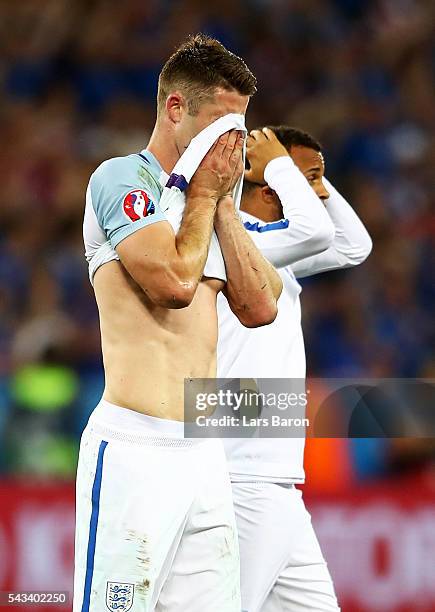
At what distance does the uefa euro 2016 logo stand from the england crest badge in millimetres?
993

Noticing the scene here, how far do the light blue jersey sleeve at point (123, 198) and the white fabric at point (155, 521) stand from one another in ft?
1.69

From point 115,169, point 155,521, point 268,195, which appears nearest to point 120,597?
point 155,521

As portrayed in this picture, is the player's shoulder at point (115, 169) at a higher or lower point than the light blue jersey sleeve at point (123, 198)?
higher

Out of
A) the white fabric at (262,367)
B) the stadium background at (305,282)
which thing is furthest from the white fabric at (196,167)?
the stadium background at (305,282)

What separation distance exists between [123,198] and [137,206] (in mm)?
53

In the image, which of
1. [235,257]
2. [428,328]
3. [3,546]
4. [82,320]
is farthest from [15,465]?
[428,328]

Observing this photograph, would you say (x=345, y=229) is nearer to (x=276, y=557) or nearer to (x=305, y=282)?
(x=276, y=557)

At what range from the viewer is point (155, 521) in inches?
116

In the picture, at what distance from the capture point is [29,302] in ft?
26.1

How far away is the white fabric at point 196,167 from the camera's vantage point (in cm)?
314

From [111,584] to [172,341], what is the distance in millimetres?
683

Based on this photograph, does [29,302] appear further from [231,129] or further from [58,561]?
[231,129]

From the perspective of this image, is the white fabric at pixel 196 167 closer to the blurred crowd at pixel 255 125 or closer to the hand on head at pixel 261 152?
the hand on head at pixel 261 152

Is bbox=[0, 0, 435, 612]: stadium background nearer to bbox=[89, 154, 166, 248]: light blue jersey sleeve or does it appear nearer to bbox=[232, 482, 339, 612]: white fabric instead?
bbox=[232, 482, 339, 612]: white fabric
